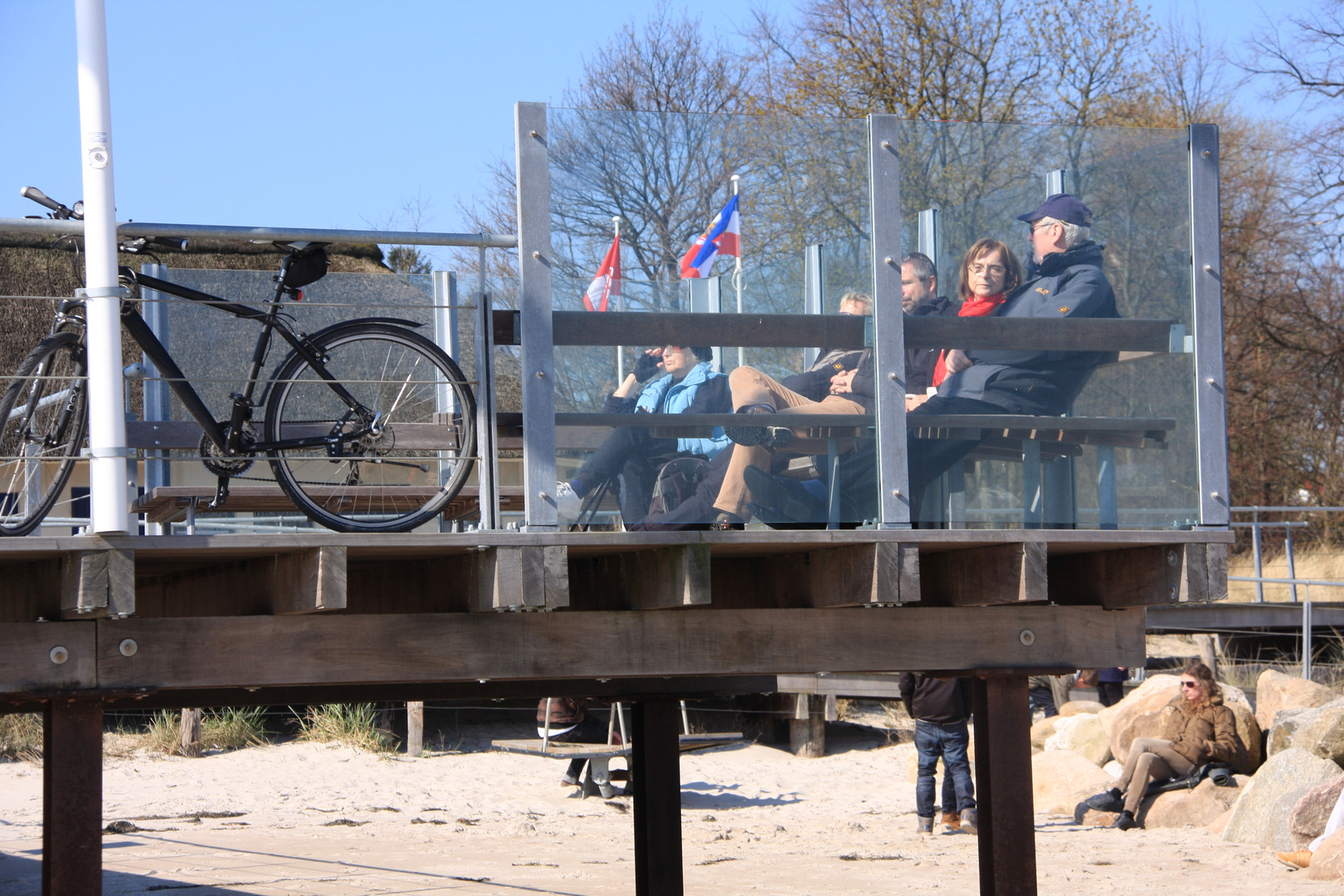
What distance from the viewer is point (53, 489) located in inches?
207

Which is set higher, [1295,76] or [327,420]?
[1295,76]

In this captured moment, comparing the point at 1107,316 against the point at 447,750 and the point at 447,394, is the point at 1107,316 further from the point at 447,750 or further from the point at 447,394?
the point at 447,750

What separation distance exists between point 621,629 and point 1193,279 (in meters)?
2.52

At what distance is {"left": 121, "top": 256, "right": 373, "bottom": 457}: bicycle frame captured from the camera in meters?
5.20

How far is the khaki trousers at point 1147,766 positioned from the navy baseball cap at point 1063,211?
8222 millimetres

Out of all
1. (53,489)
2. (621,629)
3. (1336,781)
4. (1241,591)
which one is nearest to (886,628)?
(621,629)

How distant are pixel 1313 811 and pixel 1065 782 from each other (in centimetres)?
352

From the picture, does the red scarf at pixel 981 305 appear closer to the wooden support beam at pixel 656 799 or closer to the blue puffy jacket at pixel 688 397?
the blue puffy jacket at pixel 688 397

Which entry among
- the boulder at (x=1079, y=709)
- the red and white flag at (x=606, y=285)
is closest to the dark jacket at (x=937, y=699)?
the boulder at (x=1079, y=709)

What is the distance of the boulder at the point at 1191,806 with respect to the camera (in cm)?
1195

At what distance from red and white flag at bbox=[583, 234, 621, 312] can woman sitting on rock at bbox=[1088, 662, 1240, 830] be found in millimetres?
8968

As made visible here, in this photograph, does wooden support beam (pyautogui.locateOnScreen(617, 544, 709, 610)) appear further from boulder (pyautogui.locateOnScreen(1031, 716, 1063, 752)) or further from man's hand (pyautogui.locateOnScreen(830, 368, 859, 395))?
boulder (pyautogui.locateOnScreen(1031, 716, 1063, 752))

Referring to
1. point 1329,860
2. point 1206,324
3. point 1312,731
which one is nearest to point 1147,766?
point 1312,731

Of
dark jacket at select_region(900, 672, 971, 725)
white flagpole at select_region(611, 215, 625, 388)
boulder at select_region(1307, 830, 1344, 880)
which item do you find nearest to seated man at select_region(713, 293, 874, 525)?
white flagpole at select_region(611, 215, 625, 388)
